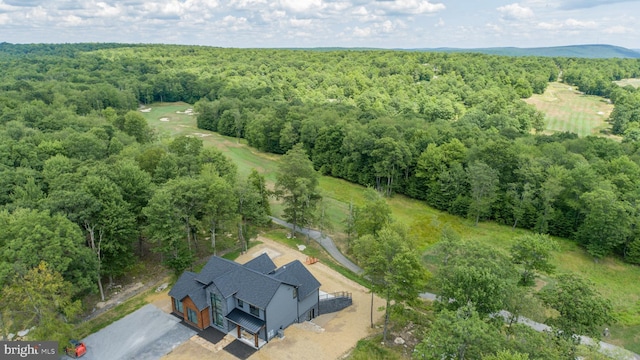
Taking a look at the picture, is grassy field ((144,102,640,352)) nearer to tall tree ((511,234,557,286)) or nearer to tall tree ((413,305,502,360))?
tall tree ((511,234,557,286))

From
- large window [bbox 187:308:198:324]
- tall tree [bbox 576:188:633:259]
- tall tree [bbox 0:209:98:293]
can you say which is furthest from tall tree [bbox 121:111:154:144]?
tall tree [bbox 576:188:633:259]

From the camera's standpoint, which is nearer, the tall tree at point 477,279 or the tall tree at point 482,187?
the tall tree at point 477,279

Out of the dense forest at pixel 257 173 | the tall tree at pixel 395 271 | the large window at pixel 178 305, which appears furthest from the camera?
the dense forest at pixel 257 173

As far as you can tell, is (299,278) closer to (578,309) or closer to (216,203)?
(216,203)

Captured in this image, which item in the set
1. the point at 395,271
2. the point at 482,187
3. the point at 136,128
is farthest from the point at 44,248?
the point at 136,128

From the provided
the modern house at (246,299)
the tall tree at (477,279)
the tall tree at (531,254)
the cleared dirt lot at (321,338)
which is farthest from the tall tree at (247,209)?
the tall tree at (531,254)

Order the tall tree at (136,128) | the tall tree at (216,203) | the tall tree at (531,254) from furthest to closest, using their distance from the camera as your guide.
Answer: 1. the tall tree at (136,128)
2. the tall tree at (216,203)
3. the tall tree at (531,254)

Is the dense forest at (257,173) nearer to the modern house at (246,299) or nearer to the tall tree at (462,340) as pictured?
the modern house at (246,299)
